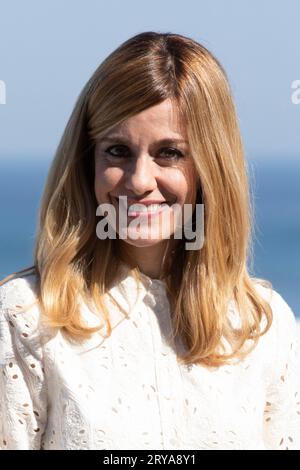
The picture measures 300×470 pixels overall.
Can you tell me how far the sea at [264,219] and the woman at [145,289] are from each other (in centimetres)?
22

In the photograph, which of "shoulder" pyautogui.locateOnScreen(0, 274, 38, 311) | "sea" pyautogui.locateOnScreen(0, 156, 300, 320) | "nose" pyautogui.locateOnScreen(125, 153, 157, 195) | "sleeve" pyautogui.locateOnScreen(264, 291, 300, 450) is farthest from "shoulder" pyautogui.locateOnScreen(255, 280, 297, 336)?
"shoulder" pyautogui.locateOnScreen(0, 274, 38, 311)

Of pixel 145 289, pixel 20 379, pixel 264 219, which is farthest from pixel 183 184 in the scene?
pixel 264 219

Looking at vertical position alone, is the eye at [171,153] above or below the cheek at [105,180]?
above

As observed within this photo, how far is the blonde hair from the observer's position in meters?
2.35

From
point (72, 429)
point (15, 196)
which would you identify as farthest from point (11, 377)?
point (15, 196)

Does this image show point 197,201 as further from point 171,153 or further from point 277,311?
point 277,311

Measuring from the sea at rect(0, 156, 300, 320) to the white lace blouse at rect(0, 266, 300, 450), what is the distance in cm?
33

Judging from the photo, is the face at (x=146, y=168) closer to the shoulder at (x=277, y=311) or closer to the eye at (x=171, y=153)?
the eye at (x=171, y=153)

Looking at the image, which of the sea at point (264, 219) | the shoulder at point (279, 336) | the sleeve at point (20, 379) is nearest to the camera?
the sleeve at point (20, 379)

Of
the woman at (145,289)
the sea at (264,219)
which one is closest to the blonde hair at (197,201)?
the woman at (145,289)

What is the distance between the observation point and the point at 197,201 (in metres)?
2.49

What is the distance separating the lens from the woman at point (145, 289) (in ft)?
7.62

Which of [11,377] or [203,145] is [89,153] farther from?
[11,377]

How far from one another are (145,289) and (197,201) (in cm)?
21
